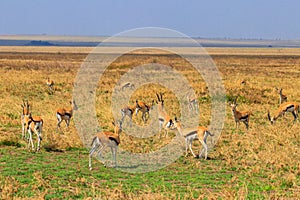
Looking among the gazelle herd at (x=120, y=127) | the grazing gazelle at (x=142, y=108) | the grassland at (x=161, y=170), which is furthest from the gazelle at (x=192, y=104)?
the grazing gazelle at (x=142, y=108)

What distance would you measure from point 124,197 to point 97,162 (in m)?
3.11

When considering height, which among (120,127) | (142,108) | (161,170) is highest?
(142,108)

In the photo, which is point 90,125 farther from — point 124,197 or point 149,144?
point 124,197

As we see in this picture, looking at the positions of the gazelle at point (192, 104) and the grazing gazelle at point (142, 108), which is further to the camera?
the gazelle at point (192, 104)

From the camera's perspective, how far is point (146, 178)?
972 cm

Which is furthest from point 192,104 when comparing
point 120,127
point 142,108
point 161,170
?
point 161,170

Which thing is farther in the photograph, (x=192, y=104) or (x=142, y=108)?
(x=192, y=104)

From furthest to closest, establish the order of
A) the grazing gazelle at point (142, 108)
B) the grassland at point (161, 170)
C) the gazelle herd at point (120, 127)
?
the grazing gazelle at point (142, 108), the gazelle herd at point (120, 127), the grassland at point (161, 170)

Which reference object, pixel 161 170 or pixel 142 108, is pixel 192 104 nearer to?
pixel 142 108

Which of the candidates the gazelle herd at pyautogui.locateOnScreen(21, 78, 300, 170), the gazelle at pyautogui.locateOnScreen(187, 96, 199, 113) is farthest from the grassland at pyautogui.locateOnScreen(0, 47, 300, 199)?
the gazelle at pyautogui.locateOnScreen(187, 96, 199, 113)

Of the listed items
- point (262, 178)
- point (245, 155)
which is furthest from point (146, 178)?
point (245, 155)

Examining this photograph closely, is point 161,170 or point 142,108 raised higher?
point 142,108

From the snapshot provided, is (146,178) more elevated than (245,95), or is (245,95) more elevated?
(245,95)

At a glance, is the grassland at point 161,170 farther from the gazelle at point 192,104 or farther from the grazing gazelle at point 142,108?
the gazelle at point 192,104
